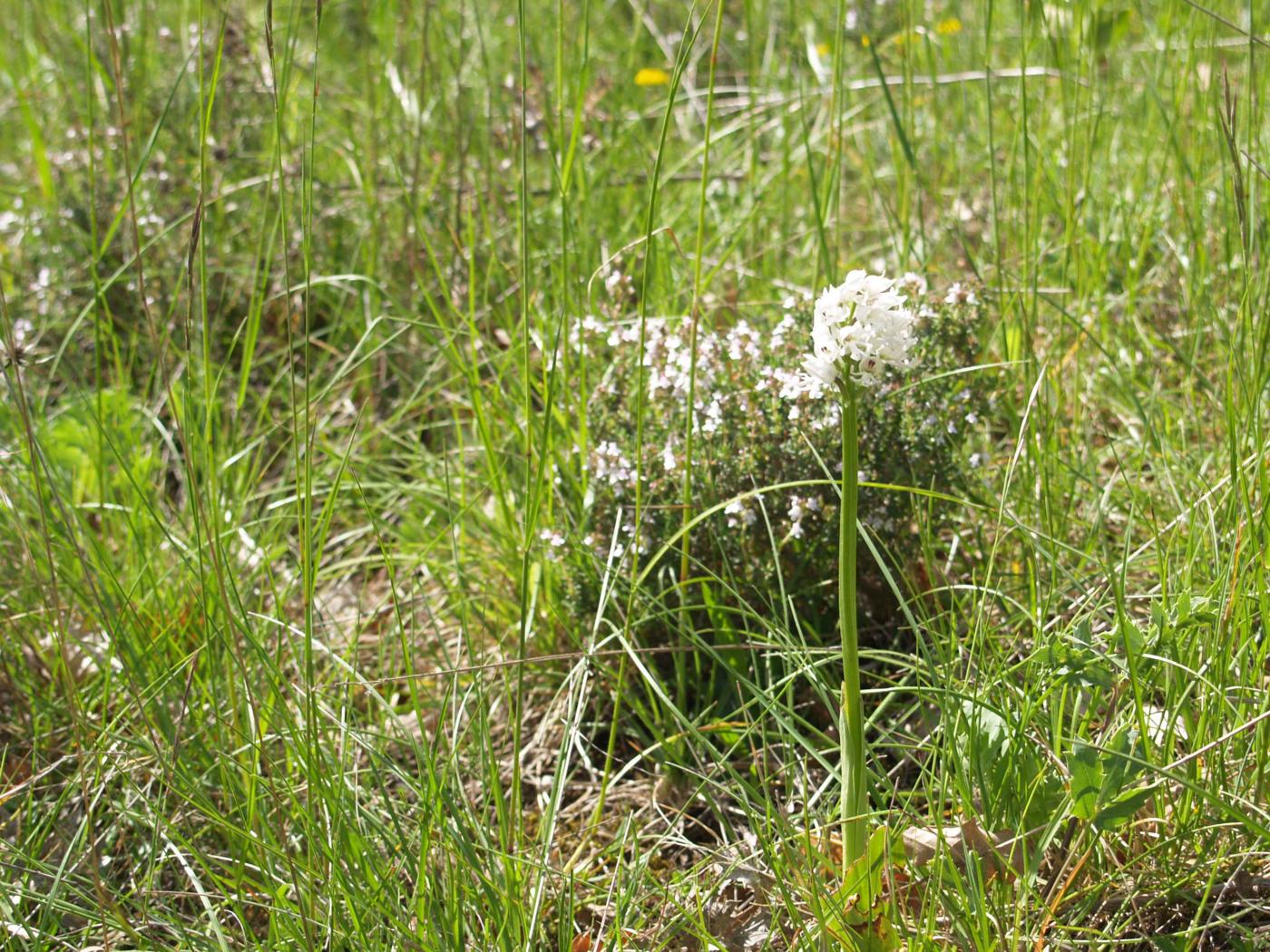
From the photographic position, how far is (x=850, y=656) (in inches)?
46.6

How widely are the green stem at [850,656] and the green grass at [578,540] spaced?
0.06 meters

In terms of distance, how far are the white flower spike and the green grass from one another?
307mm

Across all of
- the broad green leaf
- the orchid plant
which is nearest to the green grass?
the broad green leaf

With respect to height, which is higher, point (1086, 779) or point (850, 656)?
point (850, 656)

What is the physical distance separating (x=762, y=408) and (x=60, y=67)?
2.57 metres

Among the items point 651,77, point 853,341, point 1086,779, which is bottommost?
point 1086,779

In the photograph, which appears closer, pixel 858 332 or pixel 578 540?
pixel 858 332

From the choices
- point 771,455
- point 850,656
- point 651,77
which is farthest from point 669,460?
point 651,77

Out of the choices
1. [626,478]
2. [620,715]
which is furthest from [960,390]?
[620,715]

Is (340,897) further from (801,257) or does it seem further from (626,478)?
(801,257)

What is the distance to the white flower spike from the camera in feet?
→ 3.45

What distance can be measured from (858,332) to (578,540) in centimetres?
92

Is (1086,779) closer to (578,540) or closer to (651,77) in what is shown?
(578,540)

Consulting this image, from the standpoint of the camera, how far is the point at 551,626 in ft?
6.58
